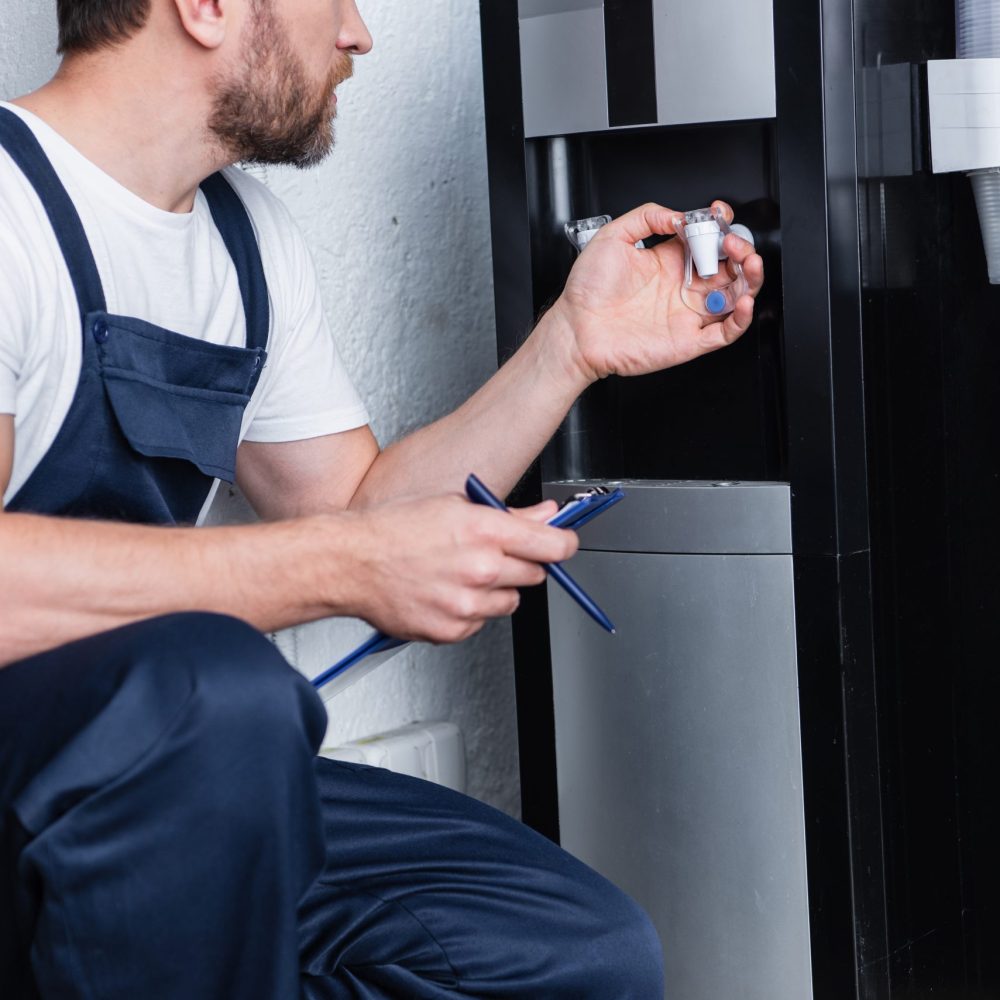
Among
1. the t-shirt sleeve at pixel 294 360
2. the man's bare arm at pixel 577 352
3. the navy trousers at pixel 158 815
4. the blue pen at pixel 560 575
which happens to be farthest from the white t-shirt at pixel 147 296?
the blue pen at pixel 560 575

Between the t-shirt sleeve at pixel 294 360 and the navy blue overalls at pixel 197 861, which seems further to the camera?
the t-shirt sleeve at pixel 294 360

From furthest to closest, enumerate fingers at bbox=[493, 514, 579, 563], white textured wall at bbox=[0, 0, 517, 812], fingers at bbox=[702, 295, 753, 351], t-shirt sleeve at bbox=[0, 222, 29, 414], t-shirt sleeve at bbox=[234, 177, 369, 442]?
white textured wall at bbox=[0, 0, 517, 812], t-shirt sleeve at bbox=[234, 177, 369, 442], fingers at bbox=[702, 295, 753, 351], t-shirt sleeve at bbox=[0, 222, 29, 414], fingers at bbox=[493, 514, 579, 563]

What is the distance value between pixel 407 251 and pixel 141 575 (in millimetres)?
893

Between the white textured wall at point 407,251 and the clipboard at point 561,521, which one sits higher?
the white textured wall at point 407,251

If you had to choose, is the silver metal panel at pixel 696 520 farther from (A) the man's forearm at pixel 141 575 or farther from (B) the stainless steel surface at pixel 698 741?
(A) the man's forearm at pixel 141 575

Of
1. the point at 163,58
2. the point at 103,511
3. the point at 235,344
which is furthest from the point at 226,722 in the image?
the point at 163,58

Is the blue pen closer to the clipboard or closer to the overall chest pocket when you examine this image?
the clipboard

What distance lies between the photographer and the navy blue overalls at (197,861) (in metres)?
0.92

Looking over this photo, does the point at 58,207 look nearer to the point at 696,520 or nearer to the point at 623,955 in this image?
the point at 696,520

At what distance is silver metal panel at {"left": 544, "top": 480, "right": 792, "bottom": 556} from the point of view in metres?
1.38

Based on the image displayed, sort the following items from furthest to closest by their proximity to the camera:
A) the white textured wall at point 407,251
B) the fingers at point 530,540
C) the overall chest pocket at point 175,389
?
the white textured wall at point 407,251, the overall chest pocket at point 175,389, the fingers at point 530,540

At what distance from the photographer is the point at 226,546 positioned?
1.05 meters

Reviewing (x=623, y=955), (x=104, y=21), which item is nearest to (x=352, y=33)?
(x=104, y=21)

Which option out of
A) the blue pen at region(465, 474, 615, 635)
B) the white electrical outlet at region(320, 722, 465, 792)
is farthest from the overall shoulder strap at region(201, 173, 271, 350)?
the white electrical outlet at region(320, 722, 465, 792)
